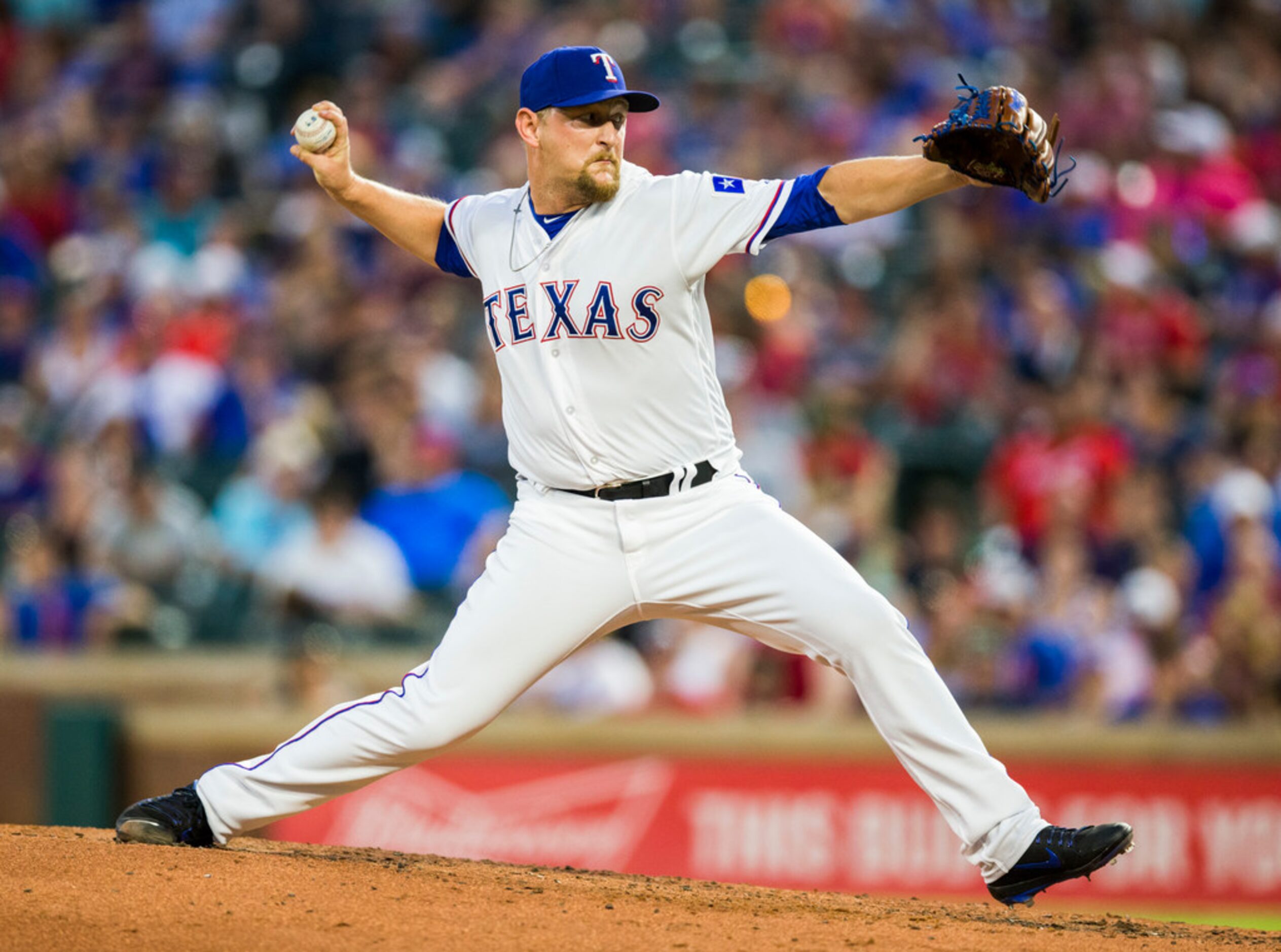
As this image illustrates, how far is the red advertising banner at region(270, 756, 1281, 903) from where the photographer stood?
7.79 m

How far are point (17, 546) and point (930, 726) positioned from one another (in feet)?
21.8

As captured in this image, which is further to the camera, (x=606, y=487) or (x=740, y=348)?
(x=740, y=348)

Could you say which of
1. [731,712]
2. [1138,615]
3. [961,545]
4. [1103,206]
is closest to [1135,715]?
[1138,615]

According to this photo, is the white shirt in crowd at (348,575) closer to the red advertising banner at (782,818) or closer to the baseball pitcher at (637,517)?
the red advertising banner at (782,818)

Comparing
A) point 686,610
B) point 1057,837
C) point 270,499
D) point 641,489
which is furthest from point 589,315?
point 270,499

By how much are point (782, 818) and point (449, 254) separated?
4.10 metres

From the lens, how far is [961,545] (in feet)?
29.3

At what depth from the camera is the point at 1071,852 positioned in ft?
13.5

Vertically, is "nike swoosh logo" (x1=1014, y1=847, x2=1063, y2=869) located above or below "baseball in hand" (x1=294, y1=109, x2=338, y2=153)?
below

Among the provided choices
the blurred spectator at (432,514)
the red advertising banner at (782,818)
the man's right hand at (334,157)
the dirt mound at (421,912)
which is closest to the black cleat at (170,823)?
the dirt mound at (421,912)

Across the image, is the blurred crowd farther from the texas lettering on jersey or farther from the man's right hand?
the texas lettering on jersey

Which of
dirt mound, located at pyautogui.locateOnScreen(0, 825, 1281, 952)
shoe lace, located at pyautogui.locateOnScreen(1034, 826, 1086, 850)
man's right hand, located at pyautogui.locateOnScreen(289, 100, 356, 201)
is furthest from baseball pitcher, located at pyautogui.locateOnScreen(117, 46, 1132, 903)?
man's right hand, located at pyautogui.locateOnScreen(289, 100, 356, 201)

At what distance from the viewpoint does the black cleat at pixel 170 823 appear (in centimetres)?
453

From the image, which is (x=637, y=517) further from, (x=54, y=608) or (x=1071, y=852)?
(x=54, y=608)
